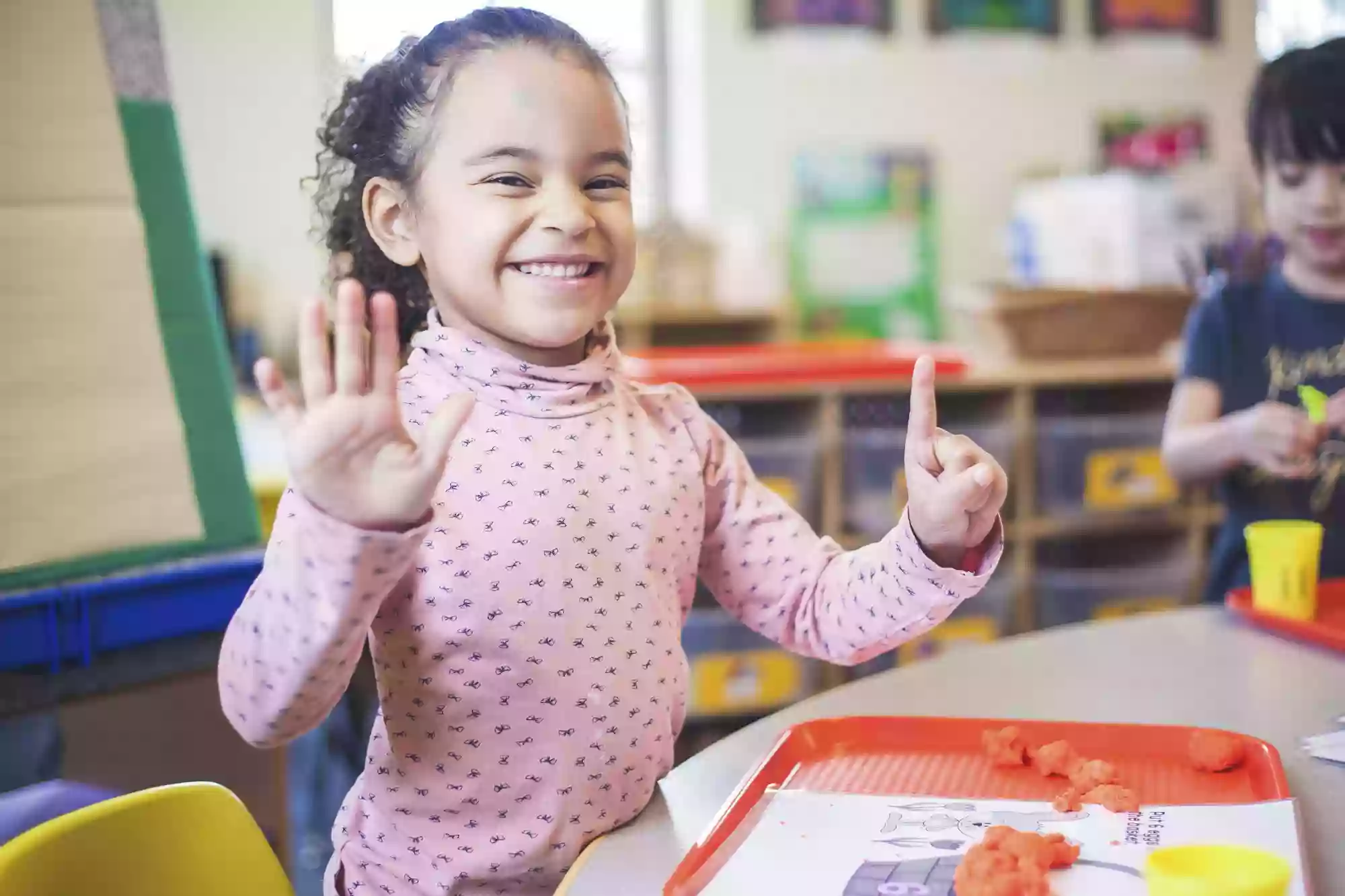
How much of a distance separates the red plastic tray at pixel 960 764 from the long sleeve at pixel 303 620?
0.23 m

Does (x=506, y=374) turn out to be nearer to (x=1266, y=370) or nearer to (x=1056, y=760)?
(x=1056, y=760)

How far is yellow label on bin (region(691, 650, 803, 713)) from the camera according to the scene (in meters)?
2.35

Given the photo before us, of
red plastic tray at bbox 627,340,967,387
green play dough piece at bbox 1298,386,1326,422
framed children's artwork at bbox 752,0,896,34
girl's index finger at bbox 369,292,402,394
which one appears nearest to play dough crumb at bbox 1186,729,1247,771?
girl's index finger at bbox 369,292,402,394

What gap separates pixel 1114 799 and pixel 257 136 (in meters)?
3.00

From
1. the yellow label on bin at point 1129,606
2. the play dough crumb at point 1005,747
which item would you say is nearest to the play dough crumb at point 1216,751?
the play dough crumb at point 1005,747

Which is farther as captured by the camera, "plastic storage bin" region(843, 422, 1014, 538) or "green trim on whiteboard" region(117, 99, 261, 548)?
"plastic storage bin" region(843, 422, 1014, 538)

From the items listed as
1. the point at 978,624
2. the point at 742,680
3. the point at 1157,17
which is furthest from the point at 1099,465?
the point at 1157,17

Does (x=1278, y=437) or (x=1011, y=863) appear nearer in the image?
(x=1011, y=863)

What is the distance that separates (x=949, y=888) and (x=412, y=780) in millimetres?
340

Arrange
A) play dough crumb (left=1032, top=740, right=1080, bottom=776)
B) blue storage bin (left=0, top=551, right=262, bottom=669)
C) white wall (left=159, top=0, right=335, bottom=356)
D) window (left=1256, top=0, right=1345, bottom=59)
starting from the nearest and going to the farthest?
play dough crumb (left=1032, top=740, right=1080, bottom=776) → blue storage bin (left=0, top=551, right=262, bottom=669) → white wall (left=159, top=0, right=335, bottom=356) → window (left=1256, top=0, right=1345, bottom=59)

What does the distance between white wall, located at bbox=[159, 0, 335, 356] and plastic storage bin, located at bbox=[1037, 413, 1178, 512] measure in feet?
6.08

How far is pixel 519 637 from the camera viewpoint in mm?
779

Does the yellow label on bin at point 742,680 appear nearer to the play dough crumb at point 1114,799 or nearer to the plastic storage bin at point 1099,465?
the plastic storage bin at point 1099,465

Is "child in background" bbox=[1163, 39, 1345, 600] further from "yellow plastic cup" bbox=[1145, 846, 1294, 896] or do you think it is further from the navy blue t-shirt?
"yellow plastic cup" bbox=[1145, 846, 1294, 896]
